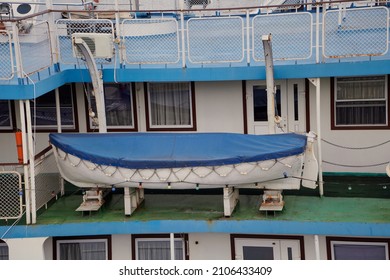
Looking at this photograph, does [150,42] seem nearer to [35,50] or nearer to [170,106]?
[35,50]

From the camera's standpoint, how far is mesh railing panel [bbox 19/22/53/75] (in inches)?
523

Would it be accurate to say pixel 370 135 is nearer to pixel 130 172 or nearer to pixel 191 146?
pixel 191 146

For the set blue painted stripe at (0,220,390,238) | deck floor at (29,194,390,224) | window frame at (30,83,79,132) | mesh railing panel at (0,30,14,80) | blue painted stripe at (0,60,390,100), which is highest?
mesh railing panel at (0,30,14,80)

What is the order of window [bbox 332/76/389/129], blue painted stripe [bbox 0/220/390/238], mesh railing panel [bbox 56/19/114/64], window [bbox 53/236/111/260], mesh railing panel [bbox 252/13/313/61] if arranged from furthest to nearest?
mesh railing panel [bbox 252/13/313/61], mesh railing panel [bbox 56/19/114/64], window [bbox 332/76/389/129], window [bbox 53/236/111/260], blue painted stripe [bbox 0/220/390/238]

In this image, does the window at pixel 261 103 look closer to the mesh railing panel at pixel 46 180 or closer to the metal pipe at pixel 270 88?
the metal pipe at pixel 270 88

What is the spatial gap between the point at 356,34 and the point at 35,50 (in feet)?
23.8

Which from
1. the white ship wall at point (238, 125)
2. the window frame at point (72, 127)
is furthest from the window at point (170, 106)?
the window frame at point (72, 127)

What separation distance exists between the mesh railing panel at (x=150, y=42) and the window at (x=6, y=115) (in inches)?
107

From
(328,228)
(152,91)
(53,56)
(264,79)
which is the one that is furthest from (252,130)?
(53,56)

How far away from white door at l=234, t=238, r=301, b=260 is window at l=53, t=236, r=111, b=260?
2.51m

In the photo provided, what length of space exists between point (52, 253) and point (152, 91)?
12.4 feet

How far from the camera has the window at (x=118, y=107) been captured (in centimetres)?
1399

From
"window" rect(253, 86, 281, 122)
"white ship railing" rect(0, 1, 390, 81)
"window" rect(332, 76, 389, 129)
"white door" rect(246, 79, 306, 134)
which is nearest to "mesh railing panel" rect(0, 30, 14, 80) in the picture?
"white ship railing" rect(0, 1, 390, 81)

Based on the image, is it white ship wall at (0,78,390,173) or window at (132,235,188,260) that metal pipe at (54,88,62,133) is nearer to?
white ship wall at (0,78,390,173)
